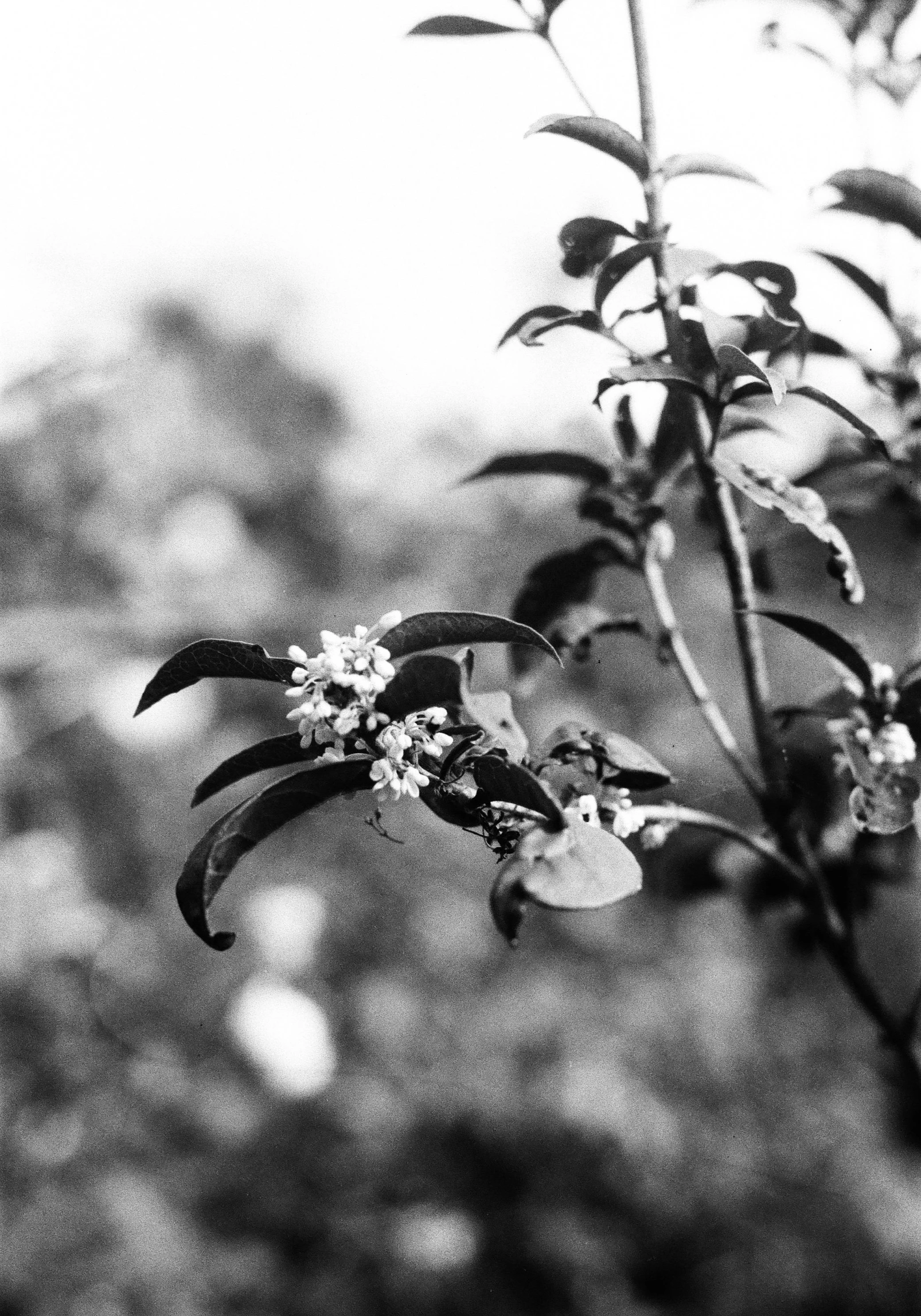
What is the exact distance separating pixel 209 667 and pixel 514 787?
0.13 meters

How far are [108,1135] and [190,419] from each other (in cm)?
145

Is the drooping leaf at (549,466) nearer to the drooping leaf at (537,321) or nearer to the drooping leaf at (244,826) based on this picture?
the drooping leaf at (537,321)

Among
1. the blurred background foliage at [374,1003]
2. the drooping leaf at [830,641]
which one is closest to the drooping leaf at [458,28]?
the drooping leaf at [830,641]

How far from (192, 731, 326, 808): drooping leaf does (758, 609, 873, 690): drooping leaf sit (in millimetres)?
204

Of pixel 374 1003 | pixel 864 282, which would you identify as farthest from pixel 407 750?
pixel 374 1003

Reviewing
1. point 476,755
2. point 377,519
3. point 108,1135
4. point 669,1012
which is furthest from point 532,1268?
point 377,519

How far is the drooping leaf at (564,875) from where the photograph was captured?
405 mm

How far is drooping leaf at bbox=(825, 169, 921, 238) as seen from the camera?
0.60m

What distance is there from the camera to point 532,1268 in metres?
1.48

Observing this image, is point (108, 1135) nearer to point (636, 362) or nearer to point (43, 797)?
point (43, 797)

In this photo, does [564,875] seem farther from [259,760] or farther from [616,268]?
[616,268]

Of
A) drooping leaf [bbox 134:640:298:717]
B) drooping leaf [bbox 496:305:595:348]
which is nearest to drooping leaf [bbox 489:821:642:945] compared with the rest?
drooping leaf [bbox 134:640:298:717]

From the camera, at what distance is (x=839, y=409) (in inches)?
19.1

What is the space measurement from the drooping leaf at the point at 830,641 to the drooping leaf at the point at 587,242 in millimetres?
182
